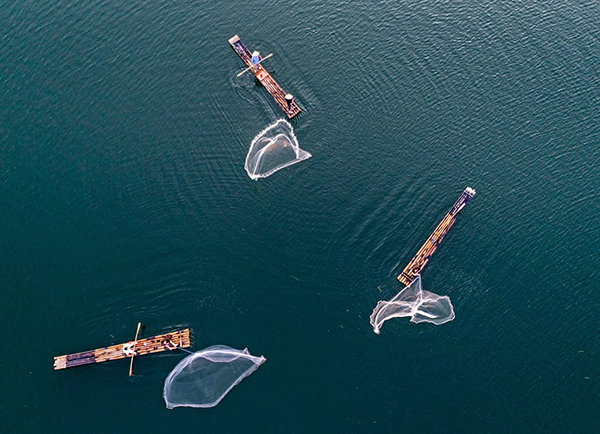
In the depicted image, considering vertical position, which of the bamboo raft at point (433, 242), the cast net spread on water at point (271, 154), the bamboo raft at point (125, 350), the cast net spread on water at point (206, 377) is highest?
the cast net spread on water at point (271, 154)

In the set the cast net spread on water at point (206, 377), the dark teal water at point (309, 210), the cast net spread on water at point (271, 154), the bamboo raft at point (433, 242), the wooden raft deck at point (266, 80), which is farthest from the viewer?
the wooden raft deck at point (266, 80)

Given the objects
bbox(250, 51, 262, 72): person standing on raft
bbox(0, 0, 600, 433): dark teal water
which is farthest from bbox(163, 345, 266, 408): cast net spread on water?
bbox(250, 51, 262, 72): person standing on raft

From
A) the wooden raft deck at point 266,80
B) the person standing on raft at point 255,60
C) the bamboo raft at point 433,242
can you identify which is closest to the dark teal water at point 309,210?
the bamboo raft at point 433,242

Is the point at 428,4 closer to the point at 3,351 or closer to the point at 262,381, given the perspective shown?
the point at 262,381

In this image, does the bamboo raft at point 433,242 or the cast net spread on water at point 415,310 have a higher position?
the bamboo raft at point 433,242

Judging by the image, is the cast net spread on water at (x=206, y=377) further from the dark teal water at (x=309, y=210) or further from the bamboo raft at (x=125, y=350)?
the bamboo raft at (x=125, y=350)

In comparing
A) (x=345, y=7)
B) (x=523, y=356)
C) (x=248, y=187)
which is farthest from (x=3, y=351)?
(x=345, y=7)
